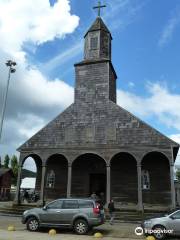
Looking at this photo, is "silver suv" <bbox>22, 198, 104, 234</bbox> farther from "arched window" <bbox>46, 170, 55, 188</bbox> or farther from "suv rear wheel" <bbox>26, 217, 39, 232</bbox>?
"arched window" <bbox>46, 170, 55, 188</bbox>

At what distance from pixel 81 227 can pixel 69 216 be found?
720 millimetres

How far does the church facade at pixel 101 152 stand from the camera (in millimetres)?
20875

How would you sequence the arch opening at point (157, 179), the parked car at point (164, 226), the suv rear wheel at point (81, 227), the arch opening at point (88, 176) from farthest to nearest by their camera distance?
the arch opening at point (88, 176) < the arch opening at point (157, 179) < the suv rear wheel at point (81, 227) < the parked car at point (164, 226)

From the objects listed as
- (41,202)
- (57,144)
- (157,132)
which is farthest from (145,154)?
(41,202)

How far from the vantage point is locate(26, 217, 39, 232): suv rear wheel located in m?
12.8

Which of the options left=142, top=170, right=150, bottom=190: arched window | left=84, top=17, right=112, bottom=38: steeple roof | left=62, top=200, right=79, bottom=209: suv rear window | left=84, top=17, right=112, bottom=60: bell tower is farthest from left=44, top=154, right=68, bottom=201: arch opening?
left=84, top=17, right=112, bottom=38: steeple roof

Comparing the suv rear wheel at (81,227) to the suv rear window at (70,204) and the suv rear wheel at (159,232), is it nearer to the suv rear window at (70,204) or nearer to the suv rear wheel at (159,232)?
the suv rear window at (70,204)

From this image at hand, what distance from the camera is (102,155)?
840 inches

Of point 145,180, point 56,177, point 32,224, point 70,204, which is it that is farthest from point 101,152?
point 32,224

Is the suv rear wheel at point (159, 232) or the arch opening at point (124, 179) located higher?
the arch opening at point (124, 179)

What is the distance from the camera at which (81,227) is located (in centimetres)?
1219

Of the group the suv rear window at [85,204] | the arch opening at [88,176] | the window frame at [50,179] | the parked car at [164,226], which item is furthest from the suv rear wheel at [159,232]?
the window frame at [50,179]

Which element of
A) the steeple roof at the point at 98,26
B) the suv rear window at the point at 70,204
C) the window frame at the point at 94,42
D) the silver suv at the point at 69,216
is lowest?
the silver suv at the point at 69,216

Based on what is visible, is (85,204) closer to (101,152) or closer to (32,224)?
(32,224)
